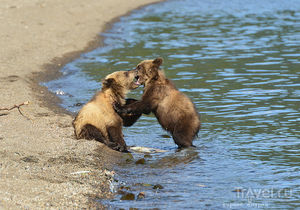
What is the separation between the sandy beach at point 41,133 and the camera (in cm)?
618

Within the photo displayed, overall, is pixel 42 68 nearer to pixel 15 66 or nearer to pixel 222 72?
pixel 15 66

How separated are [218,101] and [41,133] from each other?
4530mm

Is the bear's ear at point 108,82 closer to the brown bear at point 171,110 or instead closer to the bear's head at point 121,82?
the bear's head at point 121,82

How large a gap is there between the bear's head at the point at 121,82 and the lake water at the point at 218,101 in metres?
1.14

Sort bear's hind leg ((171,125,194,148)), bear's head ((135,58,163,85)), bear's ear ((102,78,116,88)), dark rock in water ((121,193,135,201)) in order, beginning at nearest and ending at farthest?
dark rock in water ((121,193,135,201)) → bear's hind leg ((171,125,194,148)) → bear's ear ((102,78,116,88)) → bear's head ((135,58,163,85))

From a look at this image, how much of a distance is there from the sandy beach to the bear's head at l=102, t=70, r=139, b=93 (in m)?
0.99

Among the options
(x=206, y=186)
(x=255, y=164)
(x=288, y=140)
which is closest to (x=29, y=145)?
(x=206, y=186)

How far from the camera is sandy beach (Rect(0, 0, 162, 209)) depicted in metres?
6.18

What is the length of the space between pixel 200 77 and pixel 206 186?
7593mm

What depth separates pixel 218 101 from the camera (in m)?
11.9

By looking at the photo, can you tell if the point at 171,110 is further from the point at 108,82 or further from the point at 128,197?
the point at 128,197

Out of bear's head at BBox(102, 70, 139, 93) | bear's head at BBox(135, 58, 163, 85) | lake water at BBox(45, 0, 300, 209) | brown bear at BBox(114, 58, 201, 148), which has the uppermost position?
bear's head at BBox(135, 58, 163, 85)

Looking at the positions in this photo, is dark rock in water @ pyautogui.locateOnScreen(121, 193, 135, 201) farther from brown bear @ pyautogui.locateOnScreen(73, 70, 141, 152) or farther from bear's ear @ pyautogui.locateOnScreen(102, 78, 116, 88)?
bear's ear @ pyautogui.locateOnScreen(102, 78, 116, 88)

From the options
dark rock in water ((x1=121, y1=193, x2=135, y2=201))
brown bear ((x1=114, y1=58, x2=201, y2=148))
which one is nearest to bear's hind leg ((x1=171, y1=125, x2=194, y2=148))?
brown bear ((x1=114, y1=58, x2=201, y2=148))
